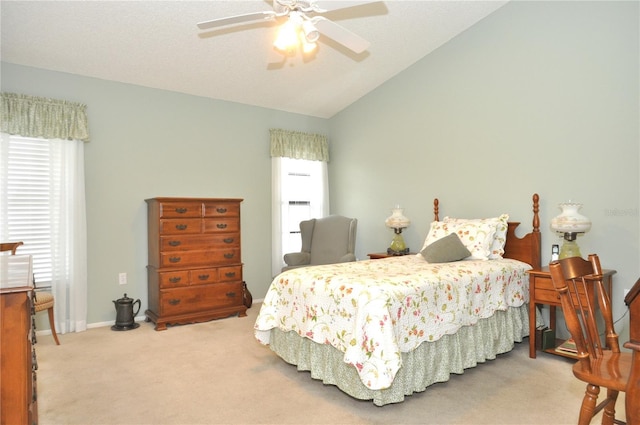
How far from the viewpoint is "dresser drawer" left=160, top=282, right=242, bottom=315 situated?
13.7 ft

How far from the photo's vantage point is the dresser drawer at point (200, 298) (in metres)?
4.18

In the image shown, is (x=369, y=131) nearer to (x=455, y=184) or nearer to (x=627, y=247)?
(x=455, y=184)

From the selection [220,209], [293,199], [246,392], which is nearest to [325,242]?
[293,199]

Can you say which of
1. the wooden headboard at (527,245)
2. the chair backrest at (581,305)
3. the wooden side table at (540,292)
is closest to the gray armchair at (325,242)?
the wooden headboard at (527,245)

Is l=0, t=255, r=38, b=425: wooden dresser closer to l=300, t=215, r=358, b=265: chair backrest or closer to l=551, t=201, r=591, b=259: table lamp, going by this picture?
A: l=551, t=201, r=591, b=259: table lamp

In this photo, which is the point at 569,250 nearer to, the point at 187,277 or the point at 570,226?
the point at 570,226

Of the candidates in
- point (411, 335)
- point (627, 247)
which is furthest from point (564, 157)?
point (411, 335)

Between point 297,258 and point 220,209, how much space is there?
3.75 feet

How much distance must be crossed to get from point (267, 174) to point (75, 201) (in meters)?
2.29

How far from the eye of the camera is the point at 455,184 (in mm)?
4414

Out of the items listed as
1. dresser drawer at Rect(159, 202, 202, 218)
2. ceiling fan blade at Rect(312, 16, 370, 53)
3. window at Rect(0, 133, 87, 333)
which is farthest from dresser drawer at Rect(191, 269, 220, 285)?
ceiling fan blade at Rect(312, 16, 370, 53)

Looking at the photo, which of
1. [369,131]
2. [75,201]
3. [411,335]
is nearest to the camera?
[411,335]

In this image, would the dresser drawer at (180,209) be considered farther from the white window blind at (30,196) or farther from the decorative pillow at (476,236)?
the decorative pillow at (476,236)

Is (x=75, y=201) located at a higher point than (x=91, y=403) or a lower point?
higher
